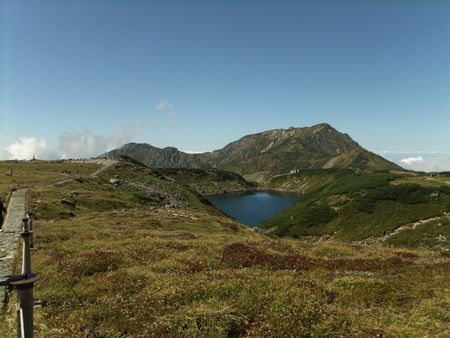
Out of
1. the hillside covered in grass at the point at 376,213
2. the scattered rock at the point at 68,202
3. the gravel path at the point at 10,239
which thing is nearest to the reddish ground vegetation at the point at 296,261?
the gravel path at the point at 10,239

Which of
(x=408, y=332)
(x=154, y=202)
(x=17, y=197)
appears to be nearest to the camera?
(x=408, y=332)

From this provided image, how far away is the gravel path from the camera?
21.6 metres

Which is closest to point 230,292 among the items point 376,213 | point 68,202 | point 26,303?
point 26,303

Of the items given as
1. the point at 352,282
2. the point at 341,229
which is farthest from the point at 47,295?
the point at 341,229

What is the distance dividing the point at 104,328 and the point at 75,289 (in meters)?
Answer: 5.59

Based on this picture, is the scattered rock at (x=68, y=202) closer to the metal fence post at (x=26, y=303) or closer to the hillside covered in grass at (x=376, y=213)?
the metal fence post at (x=26, y=303)

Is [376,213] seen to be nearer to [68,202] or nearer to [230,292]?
[68,202]

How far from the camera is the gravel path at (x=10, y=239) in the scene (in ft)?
70.9

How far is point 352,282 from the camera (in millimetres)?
18500

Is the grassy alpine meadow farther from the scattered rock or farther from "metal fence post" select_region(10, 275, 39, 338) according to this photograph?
the scattered rock

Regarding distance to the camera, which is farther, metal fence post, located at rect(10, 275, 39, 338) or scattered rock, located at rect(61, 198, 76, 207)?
scattered rock, located at rect(61, 198, 76, 207)

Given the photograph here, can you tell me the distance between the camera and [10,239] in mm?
30547

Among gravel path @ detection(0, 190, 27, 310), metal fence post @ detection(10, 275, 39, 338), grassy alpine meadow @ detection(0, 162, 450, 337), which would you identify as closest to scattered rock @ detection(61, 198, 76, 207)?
gravel path @ detection(0, 190, 27, 310)

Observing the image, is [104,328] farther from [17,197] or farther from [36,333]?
[17,197]
